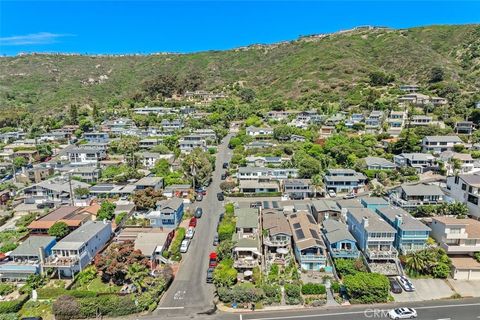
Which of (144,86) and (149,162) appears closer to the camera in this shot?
(149,162)

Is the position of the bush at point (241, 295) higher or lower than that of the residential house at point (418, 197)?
lower

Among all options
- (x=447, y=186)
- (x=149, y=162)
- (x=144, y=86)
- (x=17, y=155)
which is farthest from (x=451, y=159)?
(x=144, y=86)

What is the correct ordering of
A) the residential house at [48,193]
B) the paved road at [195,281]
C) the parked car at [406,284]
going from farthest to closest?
1. the residential house at [48,193]
2. the parked car at [406,284]
3. the paved road at [195,281]

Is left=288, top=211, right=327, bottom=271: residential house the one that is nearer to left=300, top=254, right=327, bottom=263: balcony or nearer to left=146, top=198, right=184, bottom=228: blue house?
left=300, top=254, right=327, bottom=263: balcony

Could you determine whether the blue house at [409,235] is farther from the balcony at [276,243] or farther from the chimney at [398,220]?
the balcony at [276,243]

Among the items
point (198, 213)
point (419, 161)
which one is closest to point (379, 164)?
point (419, 161)

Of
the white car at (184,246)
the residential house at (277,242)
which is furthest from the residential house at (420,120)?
the white car at (184,246)

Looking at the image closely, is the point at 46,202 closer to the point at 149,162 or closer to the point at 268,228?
the point at 149,162
